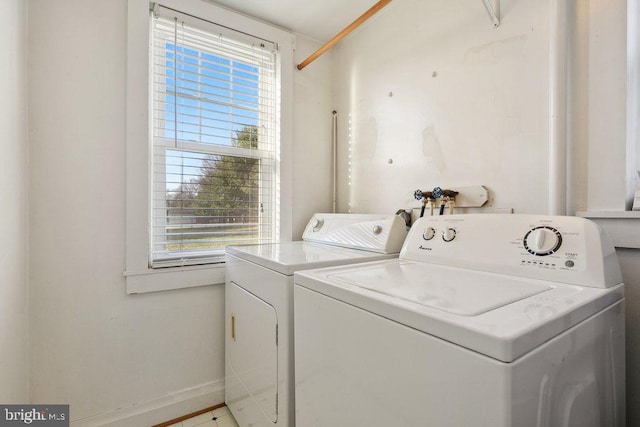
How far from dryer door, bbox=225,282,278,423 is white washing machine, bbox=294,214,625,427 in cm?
23

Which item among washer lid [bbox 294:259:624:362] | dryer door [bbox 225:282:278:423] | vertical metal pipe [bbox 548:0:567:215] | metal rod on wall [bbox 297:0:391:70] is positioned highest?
metal rod on wall [bbox 297:0:391:70]

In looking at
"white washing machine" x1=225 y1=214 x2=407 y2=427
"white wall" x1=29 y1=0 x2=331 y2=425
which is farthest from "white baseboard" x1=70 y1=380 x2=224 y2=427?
"white washing machine" x1=225 y1=214 x2=407 y2=427

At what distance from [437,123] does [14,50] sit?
75.3 inches

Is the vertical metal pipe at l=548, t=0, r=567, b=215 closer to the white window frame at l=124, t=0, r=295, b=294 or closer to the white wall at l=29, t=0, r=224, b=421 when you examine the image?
the white window frame at l=124, t=0, r=295, b=294

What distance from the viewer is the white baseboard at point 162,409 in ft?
5.01

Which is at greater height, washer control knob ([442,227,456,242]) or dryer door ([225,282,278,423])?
washer control knob ([442,227,456,242])

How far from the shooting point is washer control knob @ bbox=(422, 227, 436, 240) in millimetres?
1226

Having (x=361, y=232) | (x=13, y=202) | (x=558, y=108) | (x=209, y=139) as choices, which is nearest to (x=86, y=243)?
(x=13, y=202)

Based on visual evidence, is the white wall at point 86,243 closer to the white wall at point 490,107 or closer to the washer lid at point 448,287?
the washer lid at point 448,287

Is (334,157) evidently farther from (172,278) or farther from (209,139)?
(172,278)

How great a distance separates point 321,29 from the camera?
211 cm

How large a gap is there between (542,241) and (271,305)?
969 mm

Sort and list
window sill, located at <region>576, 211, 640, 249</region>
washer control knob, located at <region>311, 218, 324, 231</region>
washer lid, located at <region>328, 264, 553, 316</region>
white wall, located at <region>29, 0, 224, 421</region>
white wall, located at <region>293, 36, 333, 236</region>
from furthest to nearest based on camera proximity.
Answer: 1. white wall, located at <region>293, 36, 333, 236</region>
2. washer control knob, located at <region>311, 218, 324, 231</region>
3. white wall, located at <region>29, 0, 224, 421</region>
4. window sill, located at <region>576, 211, 640, 249</region>
5. washer lid, located at <region>328, 264, 553, 316</region>

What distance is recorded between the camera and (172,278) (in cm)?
169
